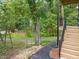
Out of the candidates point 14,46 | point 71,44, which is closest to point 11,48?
point 14,46

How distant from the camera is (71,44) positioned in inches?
247

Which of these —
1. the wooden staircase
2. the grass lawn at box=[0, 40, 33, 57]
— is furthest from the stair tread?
the grass lawn at box=[0, 40, 33, 57]

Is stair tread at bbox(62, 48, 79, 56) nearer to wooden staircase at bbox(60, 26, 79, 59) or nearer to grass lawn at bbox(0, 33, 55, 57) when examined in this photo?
wooden staircase at bbox(60, 26, 79, 59)

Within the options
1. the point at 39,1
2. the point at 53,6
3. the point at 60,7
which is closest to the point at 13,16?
the point at 39,1

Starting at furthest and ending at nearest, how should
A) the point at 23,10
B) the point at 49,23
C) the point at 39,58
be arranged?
the point at 49,23, the point at 23,10, the point at 39,58

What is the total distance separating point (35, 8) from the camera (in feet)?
36.5

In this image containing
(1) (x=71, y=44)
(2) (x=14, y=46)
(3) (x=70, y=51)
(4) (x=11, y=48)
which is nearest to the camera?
(3) (x=70, y=51)

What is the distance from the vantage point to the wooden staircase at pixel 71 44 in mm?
5980

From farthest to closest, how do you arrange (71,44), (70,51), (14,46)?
(14,46)
(71,44)
(70,51)

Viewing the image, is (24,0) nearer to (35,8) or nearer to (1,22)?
(35,8)

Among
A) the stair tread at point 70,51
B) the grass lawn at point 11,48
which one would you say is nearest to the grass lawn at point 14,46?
the grass lawn at point 11,48

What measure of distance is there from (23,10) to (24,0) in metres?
0.57

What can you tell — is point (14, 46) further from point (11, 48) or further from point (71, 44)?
point (71, 44)

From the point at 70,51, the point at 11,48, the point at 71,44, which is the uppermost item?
the point at 71,44
